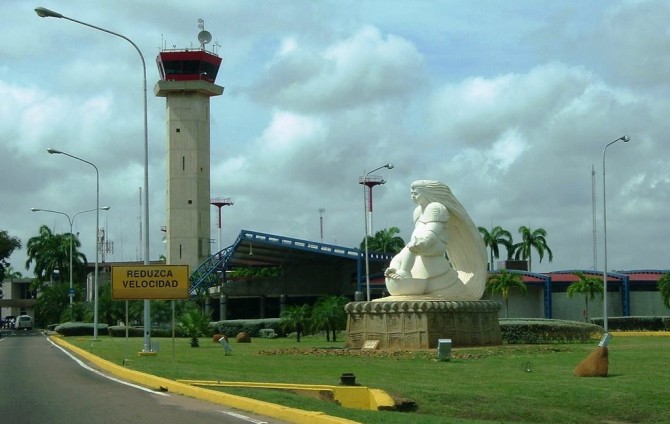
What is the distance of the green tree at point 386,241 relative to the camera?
95875mm

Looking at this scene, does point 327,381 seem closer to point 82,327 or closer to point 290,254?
point 82,327

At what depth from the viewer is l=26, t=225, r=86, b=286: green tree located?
105750 millimetres

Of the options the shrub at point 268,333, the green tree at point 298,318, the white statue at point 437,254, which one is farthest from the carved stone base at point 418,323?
the shrub at point 268,333

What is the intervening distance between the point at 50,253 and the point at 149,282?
264 ft

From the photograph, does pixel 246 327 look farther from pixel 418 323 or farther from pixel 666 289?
pixel 418 323

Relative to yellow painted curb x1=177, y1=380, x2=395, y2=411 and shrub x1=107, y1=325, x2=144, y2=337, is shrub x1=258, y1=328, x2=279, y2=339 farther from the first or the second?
yellow painted curb x1=177, y1=380, x2=395, y2=411

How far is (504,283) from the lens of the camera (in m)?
61.4

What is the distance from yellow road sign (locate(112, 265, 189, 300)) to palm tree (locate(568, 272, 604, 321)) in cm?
3678

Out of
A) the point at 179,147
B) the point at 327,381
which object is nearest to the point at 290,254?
the point at 179,147

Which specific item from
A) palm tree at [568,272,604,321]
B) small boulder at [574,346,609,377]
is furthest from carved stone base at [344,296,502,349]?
palm tree at [568,272,604,321]

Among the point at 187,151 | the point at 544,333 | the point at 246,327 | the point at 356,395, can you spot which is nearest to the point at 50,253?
the point at 187,151

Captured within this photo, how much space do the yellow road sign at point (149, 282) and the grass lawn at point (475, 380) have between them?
2026 millimetres

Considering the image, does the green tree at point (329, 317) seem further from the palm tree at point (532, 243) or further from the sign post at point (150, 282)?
the palm tree at point (532, 243)

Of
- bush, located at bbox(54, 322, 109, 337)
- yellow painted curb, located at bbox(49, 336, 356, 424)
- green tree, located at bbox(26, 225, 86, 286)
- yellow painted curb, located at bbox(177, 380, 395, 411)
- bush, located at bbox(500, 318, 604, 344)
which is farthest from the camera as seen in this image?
green tree, located at bbox(26, 225, 86, 286)
